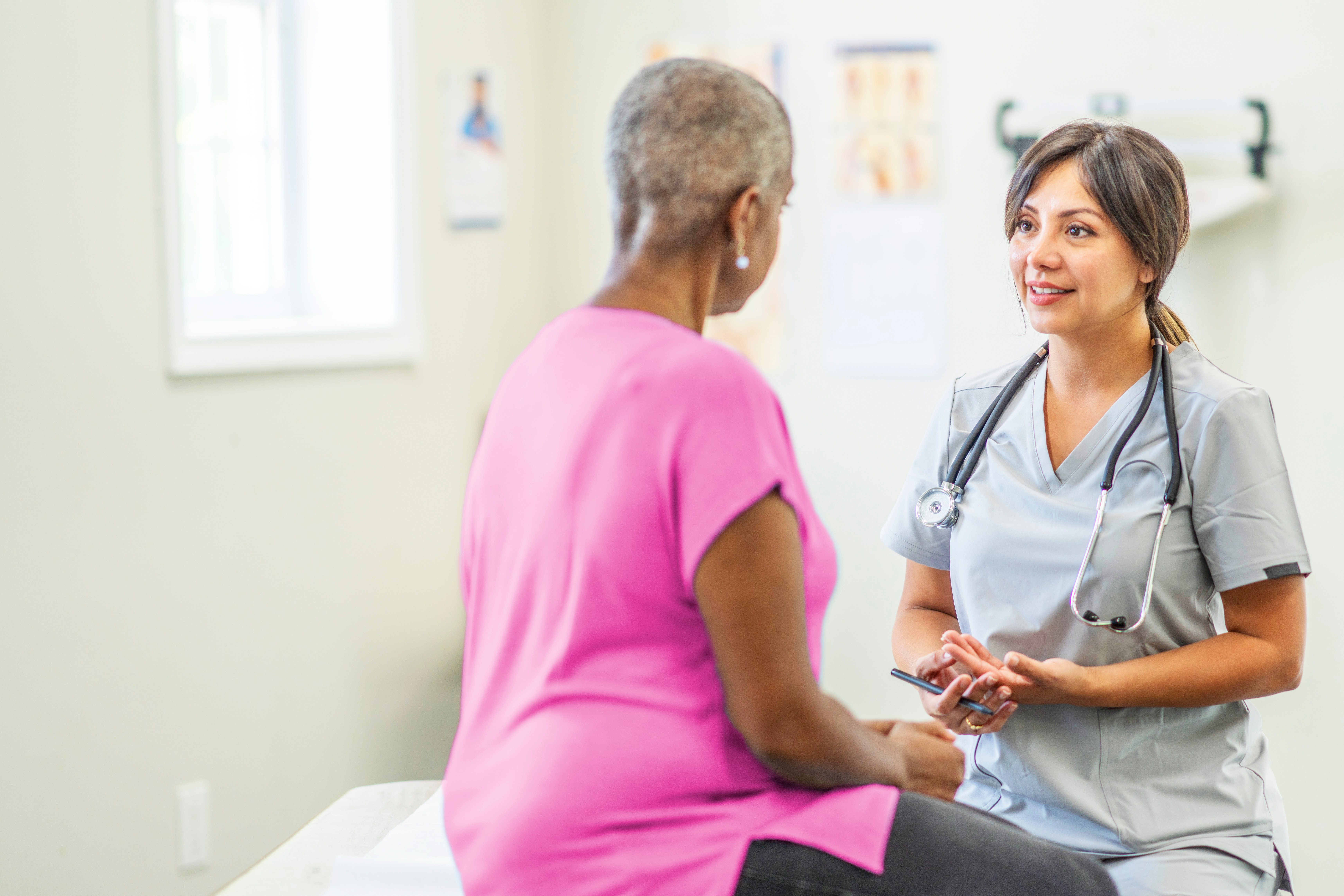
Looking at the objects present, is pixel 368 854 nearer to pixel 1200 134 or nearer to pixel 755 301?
pixel 755 301

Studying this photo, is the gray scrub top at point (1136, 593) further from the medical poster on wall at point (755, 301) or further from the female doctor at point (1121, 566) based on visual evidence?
the medical poster on wall at point (755, 301)

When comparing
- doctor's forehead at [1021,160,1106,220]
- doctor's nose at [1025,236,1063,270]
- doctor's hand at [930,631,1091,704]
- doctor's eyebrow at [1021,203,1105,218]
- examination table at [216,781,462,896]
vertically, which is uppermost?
doctor's forehead at [1021,160,1106,220]

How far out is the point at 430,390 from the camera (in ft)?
8.27

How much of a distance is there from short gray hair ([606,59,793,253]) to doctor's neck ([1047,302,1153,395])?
21.7 inches

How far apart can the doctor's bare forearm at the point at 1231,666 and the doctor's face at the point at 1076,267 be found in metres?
0.34

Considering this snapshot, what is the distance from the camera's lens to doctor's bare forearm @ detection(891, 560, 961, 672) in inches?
58.1

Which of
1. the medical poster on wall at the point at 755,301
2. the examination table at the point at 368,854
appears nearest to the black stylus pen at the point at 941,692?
the examination table at the point at 368,854

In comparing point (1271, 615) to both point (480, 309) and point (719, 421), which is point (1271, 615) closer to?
point (719, 421)

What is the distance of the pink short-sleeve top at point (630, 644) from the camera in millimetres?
858

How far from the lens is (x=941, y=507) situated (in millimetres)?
1405

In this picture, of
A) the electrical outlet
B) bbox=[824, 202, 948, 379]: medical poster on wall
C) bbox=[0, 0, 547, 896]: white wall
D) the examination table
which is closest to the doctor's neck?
the examination table

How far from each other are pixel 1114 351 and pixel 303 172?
181 centimetres

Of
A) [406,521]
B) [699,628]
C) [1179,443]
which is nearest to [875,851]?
[699,628]

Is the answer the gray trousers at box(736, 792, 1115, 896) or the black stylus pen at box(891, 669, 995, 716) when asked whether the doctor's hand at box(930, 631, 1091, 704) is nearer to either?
the black stylus pen at box(891, 669, 995, 716)
